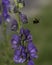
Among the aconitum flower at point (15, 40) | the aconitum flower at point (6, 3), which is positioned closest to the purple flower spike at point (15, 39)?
the aconitum flower at point (15, 40)

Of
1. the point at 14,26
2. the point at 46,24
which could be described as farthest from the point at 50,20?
the point at 14,26

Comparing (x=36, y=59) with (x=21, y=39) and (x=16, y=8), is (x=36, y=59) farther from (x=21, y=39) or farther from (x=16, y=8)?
(x=16, y=8)

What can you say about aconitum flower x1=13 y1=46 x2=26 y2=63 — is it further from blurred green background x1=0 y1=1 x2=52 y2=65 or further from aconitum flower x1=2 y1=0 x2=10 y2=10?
aconitum flower x1=2 y1=0 x2=10 y2=10

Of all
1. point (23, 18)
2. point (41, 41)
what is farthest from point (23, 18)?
point (41, 41)

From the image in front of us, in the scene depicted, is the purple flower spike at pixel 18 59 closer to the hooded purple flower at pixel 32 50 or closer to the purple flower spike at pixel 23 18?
the hooded purple flower at pixel 32 50

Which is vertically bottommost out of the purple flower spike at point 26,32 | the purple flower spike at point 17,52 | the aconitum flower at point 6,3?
the purple flower spike at point 17,52

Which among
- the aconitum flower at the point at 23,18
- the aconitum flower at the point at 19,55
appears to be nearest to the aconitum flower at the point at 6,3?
the aconitum flower at the point at 23,18

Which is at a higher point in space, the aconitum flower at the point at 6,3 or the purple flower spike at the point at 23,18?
the aconitum flower at the point at 6,3

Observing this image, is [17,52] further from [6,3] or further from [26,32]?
[6,3]
